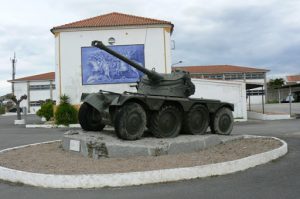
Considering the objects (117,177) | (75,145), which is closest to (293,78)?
(75,145)

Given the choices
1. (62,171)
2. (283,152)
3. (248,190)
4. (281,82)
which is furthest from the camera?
(281,82)

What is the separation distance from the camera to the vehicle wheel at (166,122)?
11430 mm

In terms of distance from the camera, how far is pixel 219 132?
1317 cm

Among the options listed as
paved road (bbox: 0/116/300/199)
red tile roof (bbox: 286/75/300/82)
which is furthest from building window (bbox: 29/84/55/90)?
paved road (bbox: 0/116/300/199)

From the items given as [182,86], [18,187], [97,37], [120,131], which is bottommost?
[18,187]

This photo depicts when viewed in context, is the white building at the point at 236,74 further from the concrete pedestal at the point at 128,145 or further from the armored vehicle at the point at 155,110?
the concrete pedestal at the point at 128,145

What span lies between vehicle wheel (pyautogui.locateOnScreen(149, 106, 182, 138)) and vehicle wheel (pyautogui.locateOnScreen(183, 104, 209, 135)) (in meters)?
0.33

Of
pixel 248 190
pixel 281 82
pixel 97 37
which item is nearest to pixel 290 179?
pixel 248 190

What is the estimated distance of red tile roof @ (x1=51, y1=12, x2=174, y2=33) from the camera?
2986 centimetres

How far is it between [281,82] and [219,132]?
70853 mm

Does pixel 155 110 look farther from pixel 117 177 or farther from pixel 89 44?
pixel 89 44

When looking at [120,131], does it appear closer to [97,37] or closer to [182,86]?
[182,86]

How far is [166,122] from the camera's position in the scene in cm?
1164

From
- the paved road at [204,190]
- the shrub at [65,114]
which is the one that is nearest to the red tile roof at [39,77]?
the shrub at [65,114]
